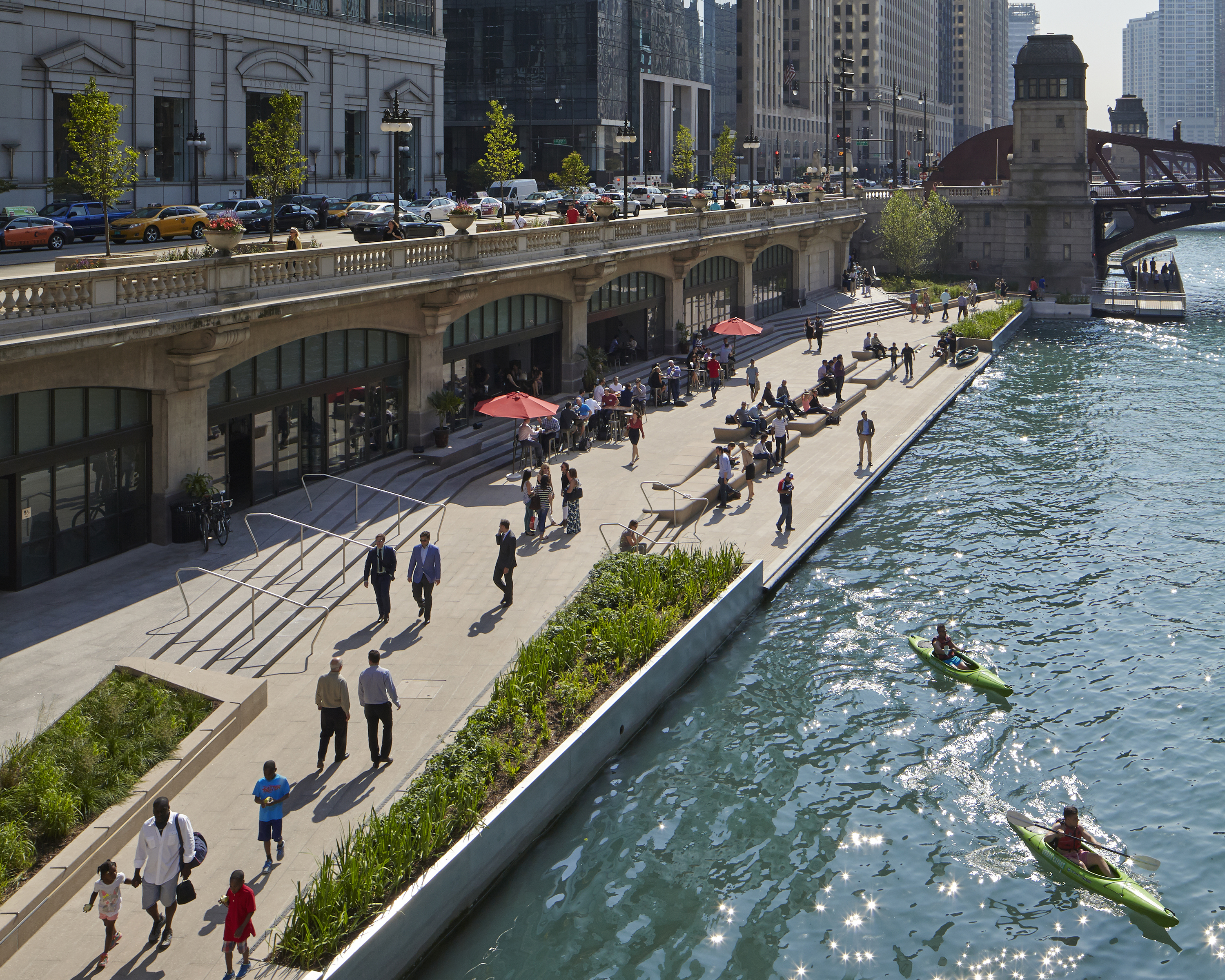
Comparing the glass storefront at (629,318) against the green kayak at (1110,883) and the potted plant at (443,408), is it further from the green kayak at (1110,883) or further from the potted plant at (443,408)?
the green kayak at (1110,883)

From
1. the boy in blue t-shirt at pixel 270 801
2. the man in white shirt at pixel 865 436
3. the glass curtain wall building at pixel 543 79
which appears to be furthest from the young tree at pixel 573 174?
the boy in blue t-shirt at pixel 270 801

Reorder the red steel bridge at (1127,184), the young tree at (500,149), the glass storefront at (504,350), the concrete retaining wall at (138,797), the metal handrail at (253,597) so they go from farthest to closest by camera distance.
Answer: the red steel bridge at (1127,184) → the young tree at (500,149) → the glass storefront at (504,350) → the metal handrail at (253,597) → the concrete retaining wall at (138,797)

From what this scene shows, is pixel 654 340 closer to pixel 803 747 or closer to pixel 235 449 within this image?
pixel 235 449

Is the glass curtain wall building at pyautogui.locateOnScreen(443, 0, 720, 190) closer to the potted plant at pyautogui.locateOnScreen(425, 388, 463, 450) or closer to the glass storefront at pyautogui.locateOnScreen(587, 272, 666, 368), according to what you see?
the glass storefront at pyautogui.locateOnScreen(587, 272, 666, 368)

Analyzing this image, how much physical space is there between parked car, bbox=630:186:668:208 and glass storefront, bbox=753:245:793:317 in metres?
8.68

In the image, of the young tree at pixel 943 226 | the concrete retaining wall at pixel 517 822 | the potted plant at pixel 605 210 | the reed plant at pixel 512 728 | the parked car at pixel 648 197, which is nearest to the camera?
the reed plant at pixel 512 728

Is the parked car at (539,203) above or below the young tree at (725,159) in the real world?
below

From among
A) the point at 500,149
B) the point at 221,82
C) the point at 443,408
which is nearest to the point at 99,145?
the point at 443,408

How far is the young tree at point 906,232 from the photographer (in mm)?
95000

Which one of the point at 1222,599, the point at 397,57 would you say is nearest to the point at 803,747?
the point at 1222,599

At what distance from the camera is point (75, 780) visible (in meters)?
Answer: 18.0

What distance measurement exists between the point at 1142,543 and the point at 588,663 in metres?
20.9

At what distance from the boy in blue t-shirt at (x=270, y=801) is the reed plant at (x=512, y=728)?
0.78m

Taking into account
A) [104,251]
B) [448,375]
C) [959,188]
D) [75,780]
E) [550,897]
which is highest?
[959,188]
